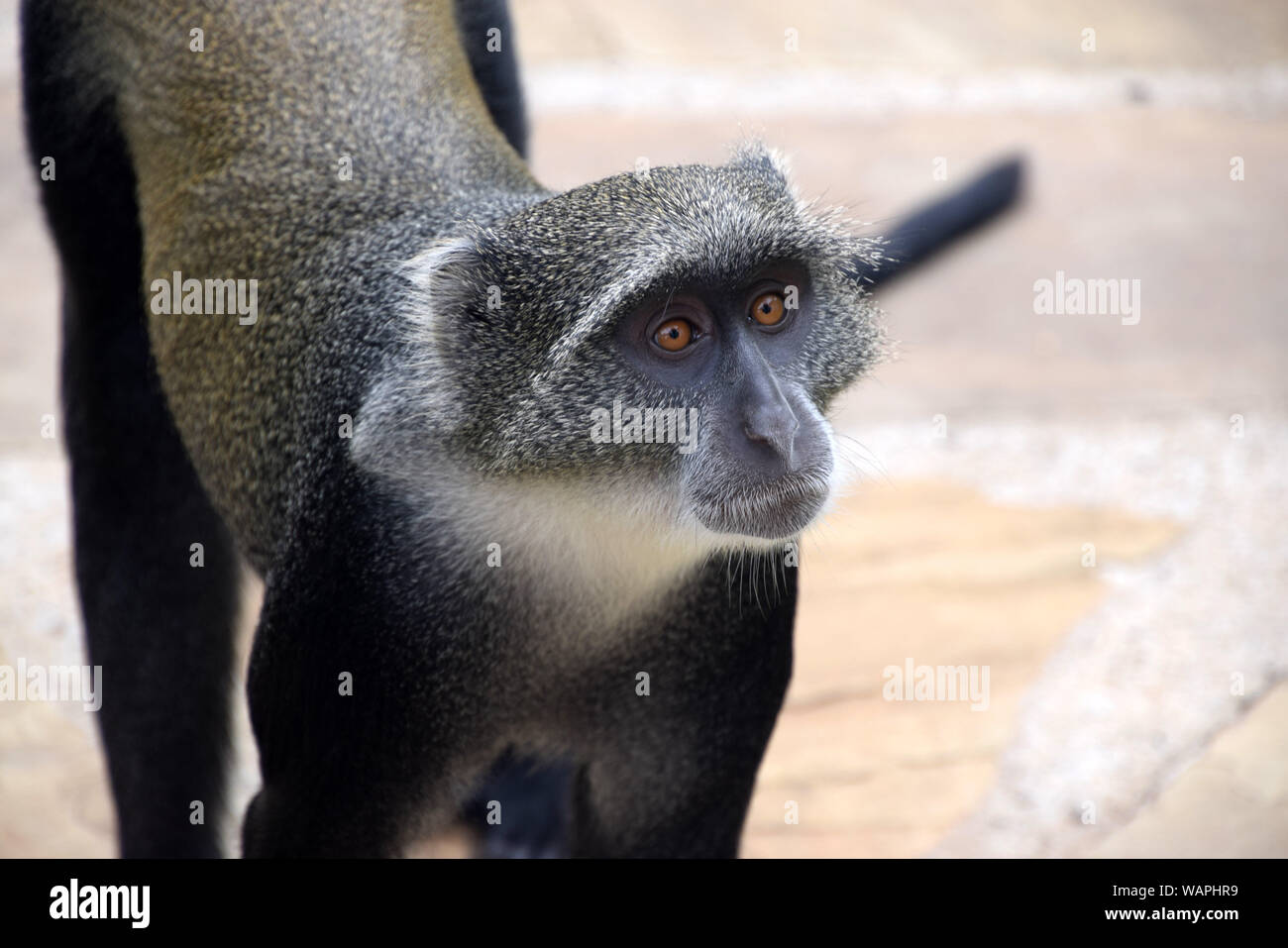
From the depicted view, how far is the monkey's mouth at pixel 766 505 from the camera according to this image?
9.20ft

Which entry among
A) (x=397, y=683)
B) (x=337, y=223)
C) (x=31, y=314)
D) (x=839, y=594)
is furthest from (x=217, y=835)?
(x=31, y=314)

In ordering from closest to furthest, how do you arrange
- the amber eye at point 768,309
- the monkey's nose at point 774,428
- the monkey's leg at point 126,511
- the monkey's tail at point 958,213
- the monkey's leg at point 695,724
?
the monkey's nose at point 774,428, the amber eye at point 768,309, the monkey's leg at point 695,724, the monkey's leg at point 126,511, the monkey's tail at point 958,213

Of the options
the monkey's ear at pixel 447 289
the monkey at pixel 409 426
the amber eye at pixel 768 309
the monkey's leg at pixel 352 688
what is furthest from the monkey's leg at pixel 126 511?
the amber eye at pixel 768 309

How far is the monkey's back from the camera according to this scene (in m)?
3.38

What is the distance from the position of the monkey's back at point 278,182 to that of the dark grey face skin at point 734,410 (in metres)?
0.72

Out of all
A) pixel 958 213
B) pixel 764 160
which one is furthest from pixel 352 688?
pixel 958 213

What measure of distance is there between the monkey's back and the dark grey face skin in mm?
721

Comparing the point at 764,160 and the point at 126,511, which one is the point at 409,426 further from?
the point at 126,511

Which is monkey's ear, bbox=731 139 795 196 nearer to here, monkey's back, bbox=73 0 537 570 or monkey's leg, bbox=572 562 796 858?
monkey's back, bbox=73 0 537 570

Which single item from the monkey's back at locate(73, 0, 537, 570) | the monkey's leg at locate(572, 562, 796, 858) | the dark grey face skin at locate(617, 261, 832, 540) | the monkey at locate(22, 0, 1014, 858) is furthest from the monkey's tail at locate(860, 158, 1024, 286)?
the dark grey face skin at locate(617, 261, 832, 540)

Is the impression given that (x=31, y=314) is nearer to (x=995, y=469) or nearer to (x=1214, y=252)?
→ (x=995, y=469)

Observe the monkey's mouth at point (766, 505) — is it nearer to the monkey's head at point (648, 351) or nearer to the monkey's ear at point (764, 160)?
the monkey's head at point (648, 351)

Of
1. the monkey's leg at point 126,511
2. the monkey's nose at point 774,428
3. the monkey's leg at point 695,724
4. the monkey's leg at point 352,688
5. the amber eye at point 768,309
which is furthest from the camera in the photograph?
the monkey's leg at point 126,511
